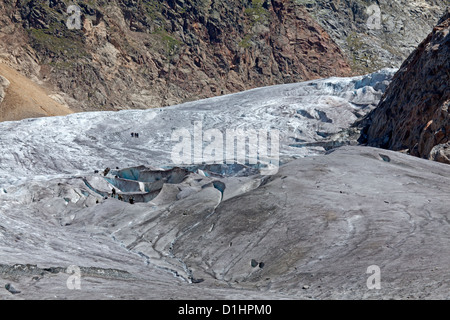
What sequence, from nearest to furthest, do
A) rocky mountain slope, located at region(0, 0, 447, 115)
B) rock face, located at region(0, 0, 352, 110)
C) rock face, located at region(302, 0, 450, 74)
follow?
rock face, located at region(0, 0, 352, 110) → rocky mountain slope, located at region(0, 0, 447, 115) → rock face, located at region(302, 0, 450, 74)

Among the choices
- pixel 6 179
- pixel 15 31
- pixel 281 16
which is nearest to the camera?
pixel 6 179

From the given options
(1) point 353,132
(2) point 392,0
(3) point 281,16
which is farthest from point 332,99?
(2) point 392,0

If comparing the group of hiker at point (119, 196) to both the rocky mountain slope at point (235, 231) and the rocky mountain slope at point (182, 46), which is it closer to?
the rocky mountain slope at point (235, 231)

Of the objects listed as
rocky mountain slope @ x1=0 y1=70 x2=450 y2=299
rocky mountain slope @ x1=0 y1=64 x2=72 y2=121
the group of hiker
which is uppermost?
rocky mountain slope @ x1=0 y1=70 x2=450 y2=299

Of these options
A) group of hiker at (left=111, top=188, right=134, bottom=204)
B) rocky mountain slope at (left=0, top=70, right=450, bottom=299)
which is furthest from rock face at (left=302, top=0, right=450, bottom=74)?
group of hiker at (left=111, top=188, right=134, bottom=204)

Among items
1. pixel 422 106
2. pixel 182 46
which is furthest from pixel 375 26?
pixel 422 106

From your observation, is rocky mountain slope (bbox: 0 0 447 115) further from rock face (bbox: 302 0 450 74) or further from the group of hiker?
the group of hiker
